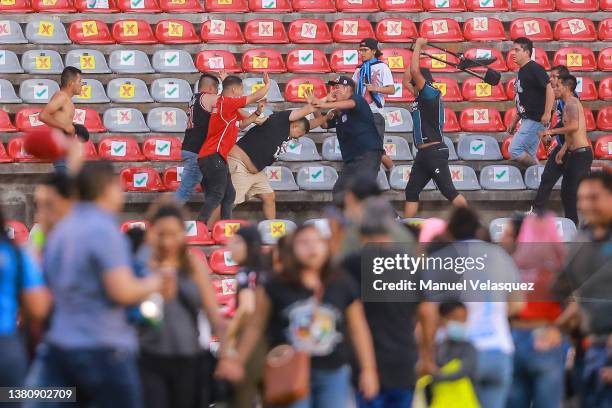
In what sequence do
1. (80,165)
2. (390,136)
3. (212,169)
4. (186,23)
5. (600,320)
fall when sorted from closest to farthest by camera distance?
(80,165) < (600,320) < (212,169) < (390,136) < (186,23)

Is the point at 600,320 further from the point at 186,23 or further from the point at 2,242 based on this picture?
the point at 186,23

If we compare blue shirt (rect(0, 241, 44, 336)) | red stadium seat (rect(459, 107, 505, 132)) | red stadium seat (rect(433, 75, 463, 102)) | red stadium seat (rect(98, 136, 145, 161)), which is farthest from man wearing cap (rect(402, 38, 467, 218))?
blue shirt (rect(0, 241, 44, 336))

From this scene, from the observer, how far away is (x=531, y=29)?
61.9 feet

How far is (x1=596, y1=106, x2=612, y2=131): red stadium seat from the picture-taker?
17.8m

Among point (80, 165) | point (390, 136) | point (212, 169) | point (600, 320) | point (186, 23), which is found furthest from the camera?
point (186, 23)

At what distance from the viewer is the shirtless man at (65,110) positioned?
49.8ft

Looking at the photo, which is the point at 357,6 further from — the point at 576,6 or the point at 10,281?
the point at 10,281

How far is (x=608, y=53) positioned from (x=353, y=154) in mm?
4996

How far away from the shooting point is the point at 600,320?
27.7ft

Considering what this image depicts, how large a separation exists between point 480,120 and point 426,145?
88.8 inches

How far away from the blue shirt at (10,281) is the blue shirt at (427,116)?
28.3 feet

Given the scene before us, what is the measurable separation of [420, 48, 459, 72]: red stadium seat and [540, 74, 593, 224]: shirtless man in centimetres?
264

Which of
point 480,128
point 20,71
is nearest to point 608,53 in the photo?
point 480,128

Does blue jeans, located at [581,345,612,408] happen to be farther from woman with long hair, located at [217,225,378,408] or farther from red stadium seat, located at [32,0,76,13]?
red stadium seat, located at [32,0,76,13]
